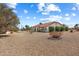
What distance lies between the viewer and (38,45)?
2287 mm

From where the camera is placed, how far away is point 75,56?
7.35ft

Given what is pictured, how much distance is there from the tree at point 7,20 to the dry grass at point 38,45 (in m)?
0.10

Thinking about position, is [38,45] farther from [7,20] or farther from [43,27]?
[7,20]

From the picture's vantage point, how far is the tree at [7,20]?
2.30 metres

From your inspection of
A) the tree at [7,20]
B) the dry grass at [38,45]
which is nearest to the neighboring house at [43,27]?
the dry grass at [38,45]

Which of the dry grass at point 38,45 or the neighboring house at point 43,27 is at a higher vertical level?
the neighboring house at point 43,27

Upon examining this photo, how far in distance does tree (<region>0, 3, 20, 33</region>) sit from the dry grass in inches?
3.8

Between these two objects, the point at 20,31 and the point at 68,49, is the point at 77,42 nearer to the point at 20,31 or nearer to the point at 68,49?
the point at 68,49

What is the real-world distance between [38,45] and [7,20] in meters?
0.42

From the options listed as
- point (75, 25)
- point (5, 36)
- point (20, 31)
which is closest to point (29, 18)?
point (20, 31)

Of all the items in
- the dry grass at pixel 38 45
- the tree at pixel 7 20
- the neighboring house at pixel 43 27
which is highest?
the tree at pixel 7 20

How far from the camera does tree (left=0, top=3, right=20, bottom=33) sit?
2301 millimetres

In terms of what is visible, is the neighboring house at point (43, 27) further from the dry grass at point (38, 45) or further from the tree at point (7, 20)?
the tree at point (7, 20)

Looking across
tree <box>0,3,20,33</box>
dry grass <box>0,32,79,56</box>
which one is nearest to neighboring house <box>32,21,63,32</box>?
dry grass <box>0,32,79,56</box>
